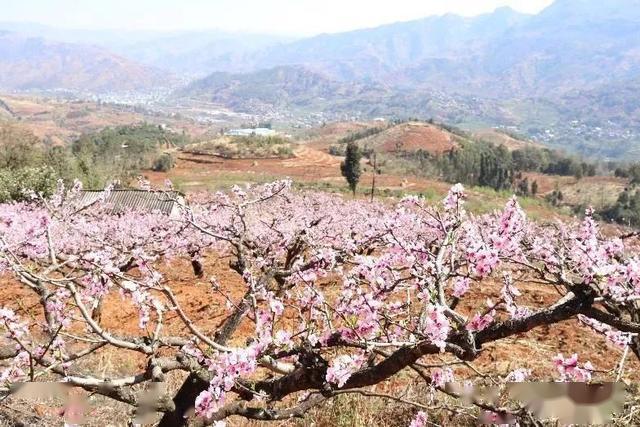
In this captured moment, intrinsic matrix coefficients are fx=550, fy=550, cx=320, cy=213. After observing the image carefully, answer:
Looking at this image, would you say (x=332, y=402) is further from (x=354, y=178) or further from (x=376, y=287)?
(x=354, y=178)

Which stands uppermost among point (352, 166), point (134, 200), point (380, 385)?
point (380, 385)

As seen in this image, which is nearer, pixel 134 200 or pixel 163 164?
pixel 134 200

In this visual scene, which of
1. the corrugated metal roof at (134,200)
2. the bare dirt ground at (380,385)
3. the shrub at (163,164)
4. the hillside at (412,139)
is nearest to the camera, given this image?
the bare dirt ground at (380,385)

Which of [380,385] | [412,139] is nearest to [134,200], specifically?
[380,385]

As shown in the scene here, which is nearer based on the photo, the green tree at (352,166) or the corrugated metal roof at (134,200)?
the corrugated metal roof at (134,200)

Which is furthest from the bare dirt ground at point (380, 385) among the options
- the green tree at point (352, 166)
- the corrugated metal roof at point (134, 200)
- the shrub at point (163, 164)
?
the shrub at point (163, 164)

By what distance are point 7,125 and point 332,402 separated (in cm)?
5040

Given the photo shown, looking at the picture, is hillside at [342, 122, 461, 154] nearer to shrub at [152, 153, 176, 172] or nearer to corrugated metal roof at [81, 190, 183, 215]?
shrub at [152, 153, 176, 172]

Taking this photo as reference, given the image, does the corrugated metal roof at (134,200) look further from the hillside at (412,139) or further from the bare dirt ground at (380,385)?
the hillside at (412,139)

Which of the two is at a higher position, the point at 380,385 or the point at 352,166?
the point at 380,385

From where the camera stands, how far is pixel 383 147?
509ft

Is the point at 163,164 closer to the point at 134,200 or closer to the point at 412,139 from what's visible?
the point at 134,200

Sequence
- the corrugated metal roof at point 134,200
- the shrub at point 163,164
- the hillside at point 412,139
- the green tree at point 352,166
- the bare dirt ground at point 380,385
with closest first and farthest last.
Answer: the bare dirt ground at point 380,385 → the corrugated metal roof at point 134,200 → the green tree at point 352,166 → the shrub at point 163,164 → the hillside at point 412,139

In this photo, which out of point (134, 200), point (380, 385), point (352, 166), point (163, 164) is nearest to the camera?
point (380, 385)
